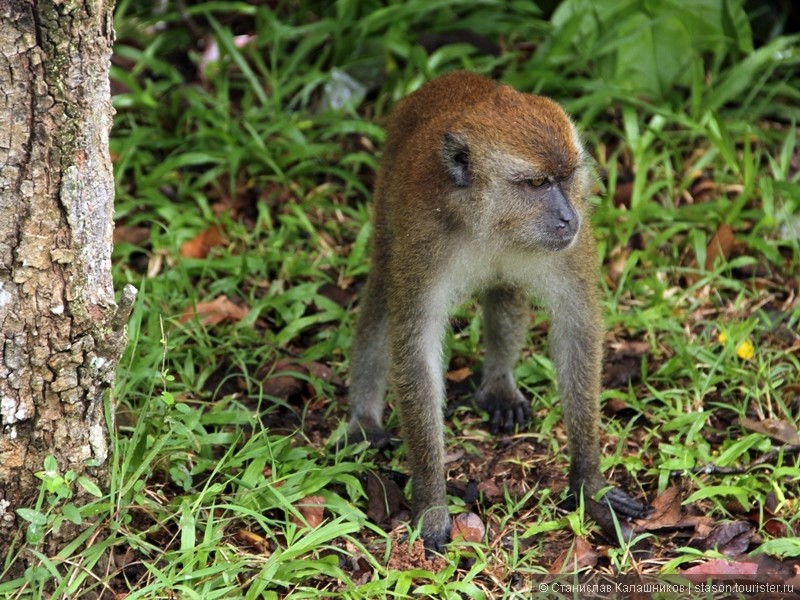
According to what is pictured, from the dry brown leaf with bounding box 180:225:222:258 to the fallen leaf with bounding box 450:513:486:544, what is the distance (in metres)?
2.72

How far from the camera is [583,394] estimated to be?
5.29m

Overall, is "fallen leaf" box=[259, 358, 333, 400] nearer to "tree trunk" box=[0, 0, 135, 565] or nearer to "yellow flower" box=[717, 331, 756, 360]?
"tree trunk" box=[0, 0, 135, 565]

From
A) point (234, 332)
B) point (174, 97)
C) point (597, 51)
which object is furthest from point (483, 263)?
point (174, 97)

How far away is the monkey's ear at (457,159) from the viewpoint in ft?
16.0

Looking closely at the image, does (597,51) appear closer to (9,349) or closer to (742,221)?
(742,221)

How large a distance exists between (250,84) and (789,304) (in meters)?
4.06

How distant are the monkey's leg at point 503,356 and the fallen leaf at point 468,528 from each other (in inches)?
31.6

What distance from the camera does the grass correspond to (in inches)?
187

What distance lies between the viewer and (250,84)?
8.21 m

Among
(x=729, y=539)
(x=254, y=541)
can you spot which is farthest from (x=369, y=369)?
(x=729, y=539)

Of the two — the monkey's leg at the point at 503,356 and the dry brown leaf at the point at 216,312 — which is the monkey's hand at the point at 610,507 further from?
the dry brown leaf at the point at 216,312

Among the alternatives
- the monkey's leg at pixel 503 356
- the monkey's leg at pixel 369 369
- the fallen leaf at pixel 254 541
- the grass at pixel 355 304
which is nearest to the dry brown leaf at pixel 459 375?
the grass at pixel 355 304

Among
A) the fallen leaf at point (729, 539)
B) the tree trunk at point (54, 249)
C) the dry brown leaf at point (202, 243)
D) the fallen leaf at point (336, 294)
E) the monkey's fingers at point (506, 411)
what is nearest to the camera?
the tree trunk at point (54, 249)

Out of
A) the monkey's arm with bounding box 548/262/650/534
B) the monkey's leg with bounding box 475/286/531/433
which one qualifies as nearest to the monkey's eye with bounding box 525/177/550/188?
the monkey's arm with bounding box 548/262/650/534
